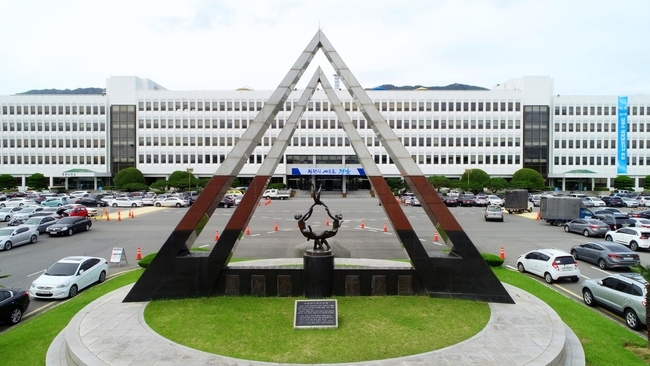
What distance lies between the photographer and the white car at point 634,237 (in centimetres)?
2475

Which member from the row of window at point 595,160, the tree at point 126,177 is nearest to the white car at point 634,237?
the row of window at point 595,160

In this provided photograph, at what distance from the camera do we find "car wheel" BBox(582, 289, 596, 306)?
47.6ft

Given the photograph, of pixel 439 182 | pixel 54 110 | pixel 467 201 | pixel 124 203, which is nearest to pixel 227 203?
pixel 124 203

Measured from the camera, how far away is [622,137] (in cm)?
7656

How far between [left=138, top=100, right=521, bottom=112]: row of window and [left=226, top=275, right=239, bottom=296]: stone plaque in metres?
64.5

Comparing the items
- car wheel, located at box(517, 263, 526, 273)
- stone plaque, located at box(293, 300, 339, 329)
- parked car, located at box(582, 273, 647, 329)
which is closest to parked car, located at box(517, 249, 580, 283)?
car wheel, located at box(517, 263, 526, 273)

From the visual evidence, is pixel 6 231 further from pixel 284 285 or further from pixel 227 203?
pixel 227 203

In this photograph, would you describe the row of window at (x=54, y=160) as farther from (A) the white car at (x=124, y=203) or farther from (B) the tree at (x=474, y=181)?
(B) the tree at (x=474, y=181)

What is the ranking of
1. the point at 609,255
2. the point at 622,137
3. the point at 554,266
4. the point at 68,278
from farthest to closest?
the point at 622,137 < the point at 609,255 < the point at 554,266 < the point at 68,278

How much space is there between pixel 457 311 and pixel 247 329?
243 inches

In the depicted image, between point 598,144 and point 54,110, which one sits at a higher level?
point 54,110

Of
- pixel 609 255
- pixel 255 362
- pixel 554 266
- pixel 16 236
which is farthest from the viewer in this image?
pixel 16 236

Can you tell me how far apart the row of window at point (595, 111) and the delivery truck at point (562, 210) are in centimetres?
4982

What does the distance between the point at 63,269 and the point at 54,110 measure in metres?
74.9
